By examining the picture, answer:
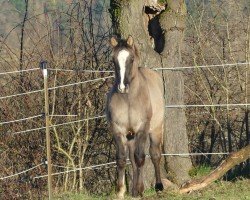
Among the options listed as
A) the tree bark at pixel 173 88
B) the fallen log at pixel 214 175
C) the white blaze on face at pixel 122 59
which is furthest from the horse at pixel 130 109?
the tree bark at pixel 173 88

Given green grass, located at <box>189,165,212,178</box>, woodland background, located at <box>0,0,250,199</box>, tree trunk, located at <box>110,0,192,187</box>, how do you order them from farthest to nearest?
woodland background, located at <box>0,0,250,199</box>, green grass, located at <box>189,165,212,178</box>, tree trunk, located at <box>110,0,192,187</box>

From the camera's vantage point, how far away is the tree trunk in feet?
30.7

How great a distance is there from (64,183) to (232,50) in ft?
17.1

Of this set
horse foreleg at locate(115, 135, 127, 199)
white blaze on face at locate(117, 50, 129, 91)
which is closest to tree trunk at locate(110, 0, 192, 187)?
horse foreleg at locate(115, 135, 127, 199)

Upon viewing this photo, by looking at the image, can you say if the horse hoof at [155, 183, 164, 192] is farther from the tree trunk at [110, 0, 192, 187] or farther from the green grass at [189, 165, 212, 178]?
the green grass at [189, 165, 212, 178]

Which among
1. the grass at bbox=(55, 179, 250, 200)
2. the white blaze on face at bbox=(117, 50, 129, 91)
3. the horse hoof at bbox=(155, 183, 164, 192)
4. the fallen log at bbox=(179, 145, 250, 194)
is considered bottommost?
the grass at bbox=(55, 179, 250, 200)

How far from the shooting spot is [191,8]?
14.5 metres

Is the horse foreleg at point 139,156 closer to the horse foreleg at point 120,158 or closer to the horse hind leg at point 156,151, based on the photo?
the horse foreleg at point 120,158

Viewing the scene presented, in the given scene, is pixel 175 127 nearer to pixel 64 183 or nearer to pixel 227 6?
pixel 64 183

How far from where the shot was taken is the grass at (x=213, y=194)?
7.87 m

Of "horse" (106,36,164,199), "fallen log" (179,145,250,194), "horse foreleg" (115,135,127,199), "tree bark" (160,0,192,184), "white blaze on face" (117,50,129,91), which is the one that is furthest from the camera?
"tree bark" (160,0,192,184)

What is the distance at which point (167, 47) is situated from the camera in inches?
380

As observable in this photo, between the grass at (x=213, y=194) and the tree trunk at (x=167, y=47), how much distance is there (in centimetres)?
71

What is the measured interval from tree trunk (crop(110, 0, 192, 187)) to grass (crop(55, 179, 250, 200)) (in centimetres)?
71
